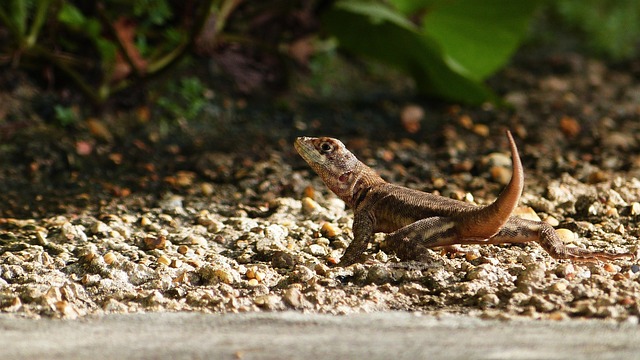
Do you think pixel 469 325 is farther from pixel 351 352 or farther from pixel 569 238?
pixel 569 238

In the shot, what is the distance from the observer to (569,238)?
3.56m

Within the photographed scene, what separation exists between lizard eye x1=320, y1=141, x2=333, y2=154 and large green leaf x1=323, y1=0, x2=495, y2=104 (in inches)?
63.5

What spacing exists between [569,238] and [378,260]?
2.49 ft

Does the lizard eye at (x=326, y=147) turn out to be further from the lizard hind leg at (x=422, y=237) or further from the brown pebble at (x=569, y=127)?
the brown pebble at (x=569, y=127)

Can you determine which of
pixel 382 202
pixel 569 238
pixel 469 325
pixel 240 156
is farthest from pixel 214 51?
pixel 469 325

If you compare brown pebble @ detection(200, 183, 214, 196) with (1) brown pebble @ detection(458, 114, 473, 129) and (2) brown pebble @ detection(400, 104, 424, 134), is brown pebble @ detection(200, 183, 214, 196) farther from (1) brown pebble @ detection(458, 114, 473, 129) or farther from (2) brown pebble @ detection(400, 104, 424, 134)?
(1) brown pebble @ detection(458, 114, 473, 129)

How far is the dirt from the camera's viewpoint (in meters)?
2.98

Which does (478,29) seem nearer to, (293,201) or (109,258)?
(293,201)

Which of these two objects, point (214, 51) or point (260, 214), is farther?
point (214, 51)

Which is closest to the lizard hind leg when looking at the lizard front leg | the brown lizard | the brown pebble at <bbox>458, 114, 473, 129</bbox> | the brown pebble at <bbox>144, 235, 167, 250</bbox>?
the brown lizard

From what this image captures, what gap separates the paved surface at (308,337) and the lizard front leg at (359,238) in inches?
23.5

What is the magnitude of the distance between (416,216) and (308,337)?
1014 millimetres

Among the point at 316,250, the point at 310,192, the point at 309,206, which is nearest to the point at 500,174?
the point at 310,192

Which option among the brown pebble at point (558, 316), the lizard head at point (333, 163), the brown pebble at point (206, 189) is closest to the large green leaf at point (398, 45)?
the brown pebble at point (206, 189)
